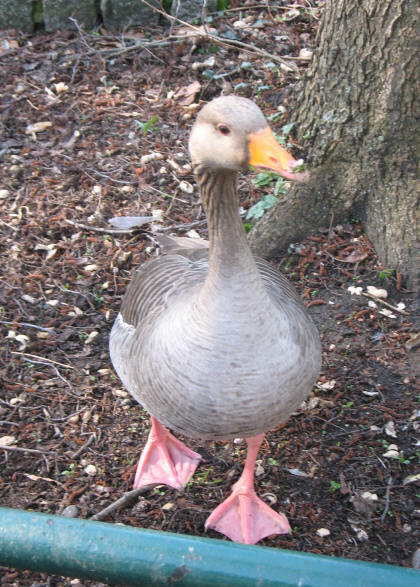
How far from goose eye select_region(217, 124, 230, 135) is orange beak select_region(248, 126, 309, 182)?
0.10 meters

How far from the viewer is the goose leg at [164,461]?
10.6 feet

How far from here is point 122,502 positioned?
319 cm

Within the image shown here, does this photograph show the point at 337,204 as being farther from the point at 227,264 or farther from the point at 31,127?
the point at 31,127

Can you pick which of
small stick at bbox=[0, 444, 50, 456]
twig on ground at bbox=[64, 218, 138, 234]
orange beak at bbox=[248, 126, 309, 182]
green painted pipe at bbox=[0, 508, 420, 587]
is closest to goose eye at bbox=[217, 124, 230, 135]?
orange beak at bbox=[248, 126, 309, 182]

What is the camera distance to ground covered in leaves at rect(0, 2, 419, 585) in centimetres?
321

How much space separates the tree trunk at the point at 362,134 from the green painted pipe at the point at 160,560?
2.98 m

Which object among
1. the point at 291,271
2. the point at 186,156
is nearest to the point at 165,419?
the point at 291,271

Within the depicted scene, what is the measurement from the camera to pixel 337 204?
4207 millimetres

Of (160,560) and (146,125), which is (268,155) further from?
(146,125)

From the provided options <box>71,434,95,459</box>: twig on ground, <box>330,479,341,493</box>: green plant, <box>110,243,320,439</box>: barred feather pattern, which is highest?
<box>110,243,320,439</box>: barred feather pattern

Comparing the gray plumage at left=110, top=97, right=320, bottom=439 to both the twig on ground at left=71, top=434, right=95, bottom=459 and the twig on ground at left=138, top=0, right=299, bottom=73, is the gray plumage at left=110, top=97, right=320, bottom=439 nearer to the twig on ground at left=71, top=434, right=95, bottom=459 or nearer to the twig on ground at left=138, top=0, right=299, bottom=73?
the twig on ground at left=71, top=434, right=95, bottom=459

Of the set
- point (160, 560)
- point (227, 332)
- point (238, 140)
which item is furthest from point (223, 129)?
point (160, 560)

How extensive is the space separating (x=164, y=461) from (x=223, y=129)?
182 cm

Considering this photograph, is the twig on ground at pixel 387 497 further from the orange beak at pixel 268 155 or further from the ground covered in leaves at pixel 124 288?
the orange beak at pixel 268 155
